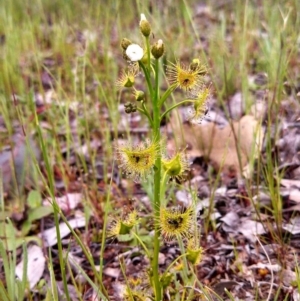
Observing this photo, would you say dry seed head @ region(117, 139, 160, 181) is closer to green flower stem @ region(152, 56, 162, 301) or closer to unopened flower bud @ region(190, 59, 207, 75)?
green flower stem @ region(152, 56, 162, 301)

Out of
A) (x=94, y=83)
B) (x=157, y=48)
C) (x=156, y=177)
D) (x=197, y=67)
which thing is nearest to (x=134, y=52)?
(x=157, y=48)

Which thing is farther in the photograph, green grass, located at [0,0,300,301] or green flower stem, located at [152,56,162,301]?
green grass, located at [0,0,300,301]

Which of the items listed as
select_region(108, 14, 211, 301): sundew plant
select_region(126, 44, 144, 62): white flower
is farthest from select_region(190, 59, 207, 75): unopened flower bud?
select_region(126, 44, 144, 62): white flower

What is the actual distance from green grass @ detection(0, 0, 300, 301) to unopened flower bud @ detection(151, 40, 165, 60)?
308 mm

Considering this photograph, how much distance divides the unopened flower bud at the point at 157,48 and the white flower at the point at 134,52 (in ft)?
0.09

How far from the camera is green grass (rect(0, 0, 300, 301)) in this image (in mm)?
1744

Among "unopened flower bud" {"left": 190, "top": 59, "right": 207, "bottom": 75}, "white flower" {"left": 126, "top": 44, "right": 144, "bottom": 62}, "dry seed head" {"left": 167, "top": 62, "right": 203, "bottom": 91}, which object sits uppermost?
"white flower" {"left": 126, "top": 44, "right": 144, "bottom": 62}

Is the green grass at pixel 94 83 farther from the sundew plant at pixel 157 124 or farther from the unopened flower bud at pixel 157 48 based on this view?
the unopened flower bud at pixel 157 48

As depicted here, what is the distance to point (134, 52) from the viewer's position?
99 cm

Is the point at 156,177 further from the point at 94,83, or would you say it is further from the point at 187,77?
the point at 94,83

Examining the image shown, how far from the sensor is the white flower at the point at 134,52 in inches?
38.9

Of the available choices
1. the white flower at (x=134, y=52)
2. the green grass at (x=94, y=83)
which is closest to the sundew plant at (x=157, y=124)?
the white flower at (x=134, y=52)

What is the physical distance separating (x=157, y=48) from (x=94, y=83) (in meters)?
2.09

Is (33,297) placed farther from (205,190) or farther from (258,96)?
(258,96)
